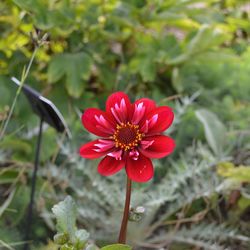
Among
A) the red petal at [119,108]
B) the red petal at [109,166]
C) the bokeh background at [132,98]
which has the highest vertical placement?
the red petal at [119,108]

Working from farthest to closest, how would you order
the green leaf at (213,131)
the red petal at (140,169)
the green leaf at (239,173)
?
the green leaf at (213,131)
the green leaf at (239,173)
the red petal at (140,169)

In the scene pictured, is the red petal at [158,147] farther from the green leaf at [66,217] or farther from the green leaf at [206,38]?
the green leaf at [206,38]

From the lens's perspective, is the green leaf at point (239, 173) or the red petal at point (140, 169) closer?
the red petal at point (140, 169)

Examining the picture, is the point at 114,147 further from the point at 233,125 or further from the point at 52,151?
the point at 233,125

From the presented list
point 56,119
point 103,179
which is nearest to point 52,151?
point 103,179

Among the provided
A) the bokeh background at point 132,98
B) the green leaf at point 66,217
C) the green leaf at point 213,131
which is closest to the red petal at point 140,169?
the green leaf at point 66,217

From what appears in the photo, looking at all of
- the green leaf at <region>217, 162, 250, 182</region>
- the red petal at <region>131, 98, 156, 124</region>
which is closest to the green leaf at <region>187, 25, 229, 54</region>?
the green leaf at <region>217, 162, 250, 182</region>
